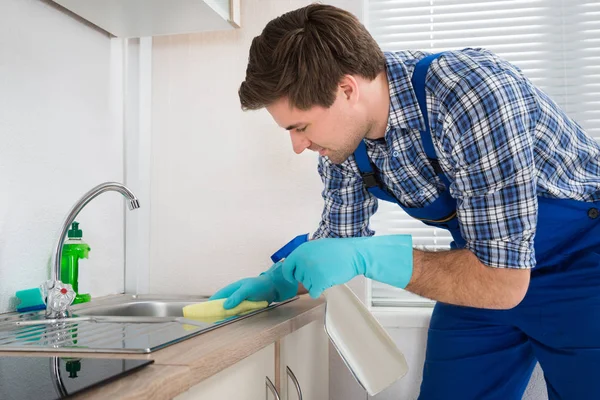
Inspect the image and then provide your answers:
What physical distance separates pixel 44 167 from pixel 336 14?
0.84 meters

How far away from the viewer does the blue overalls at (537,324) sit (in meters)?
1.18

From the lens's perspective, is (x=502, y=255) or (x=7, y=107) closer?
(x=502, y=255)

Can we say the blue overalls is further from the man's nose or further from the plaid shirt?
the man's nose

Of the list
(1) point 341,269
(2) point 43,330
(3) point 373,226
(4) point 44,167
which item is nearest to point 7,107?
(4) point 44,167

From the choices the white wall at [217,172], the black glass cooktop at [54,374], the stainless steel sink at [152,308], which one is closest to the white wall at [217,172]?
the white wall at [217,172]

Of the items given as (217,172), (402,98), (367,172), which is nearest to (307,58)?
(402,98)

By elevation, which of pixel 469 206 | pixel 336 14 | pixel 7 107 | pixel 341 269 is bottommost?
pixel 341 269

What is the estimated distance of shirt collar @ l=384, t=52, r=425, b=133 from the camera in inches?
47.7

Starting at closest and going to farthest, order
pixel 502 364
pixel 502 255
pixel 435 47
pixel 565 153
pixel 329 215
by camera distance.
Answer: pixel 502 255 < pixel 565 153 < pixel 502 364 < pixel 329 215 < pixel 435 47

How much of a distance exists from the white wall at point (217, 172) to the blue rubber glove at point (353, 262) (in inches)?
25.4

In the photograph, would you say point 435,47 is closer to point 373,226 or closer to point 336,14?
point 373,226

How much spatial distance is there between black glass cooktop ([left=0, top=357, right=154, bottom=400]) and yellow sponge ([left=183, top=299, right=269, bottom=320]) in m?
0.43

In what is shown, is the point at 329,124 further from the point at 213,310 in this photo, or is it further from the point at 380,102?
the point at 213,310

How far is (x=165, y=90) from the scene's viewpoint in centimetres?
196
